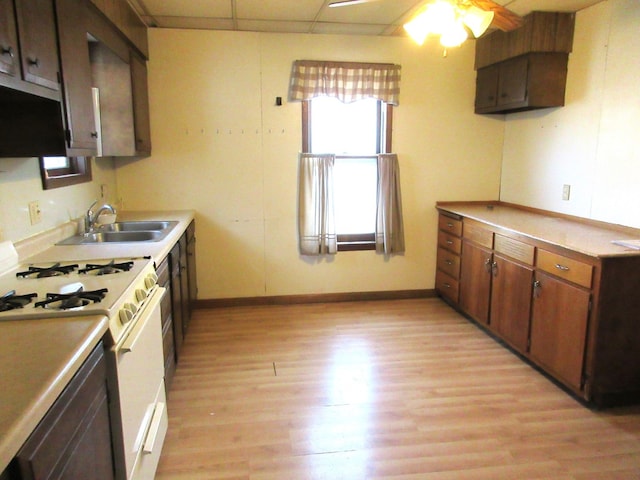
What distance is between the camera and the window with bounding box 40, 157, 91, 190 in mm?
2545

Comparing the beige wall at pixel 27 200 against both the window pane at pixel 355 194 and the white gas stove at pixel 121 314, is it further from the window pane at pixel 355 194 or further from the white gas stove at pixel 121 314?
the window pane at pixel 355 194

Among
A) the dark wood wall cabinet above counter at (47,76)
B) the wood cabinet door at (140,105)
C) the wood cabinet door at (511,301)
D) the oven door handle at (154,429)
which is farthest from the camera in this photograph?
the wood cabinet door at (140,105)

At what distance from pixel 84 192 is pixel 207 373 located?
5.06ft

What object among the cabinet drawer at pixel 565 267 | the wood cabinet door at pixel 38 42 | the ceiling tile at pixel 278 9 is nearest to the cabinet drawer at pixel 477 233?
the cabinet drawer at pixel 565 267

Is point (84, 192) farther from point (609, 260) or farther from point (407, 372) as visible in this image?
point (609, 260)

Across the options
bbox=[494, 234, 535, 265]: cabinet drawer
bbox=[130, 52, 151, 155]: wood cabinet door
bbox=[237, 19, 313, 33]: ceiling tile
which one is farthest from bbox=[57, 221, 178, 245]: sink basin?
bbox=[494, 234, 535, 265]: cabinet drawer

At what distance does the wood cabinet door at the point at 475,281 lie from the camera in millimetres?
3568

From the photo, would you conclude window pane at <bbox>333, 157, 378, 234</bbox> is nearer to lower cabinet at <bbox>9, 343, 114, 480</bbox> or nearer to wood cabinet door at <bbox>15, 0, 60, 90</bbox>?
wood cabinet door at <bbox>15, 0, 60, 90</bbox>

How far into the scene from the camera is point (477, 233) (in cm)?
369

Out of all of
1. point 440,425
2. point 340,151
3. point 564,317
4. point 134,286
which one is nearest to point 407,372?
point 440,425

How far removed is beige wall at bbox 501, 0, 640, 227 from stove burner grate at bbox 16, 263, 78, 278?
11.0ft

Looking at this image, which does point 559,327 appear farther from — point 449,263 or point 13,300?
point 13,300

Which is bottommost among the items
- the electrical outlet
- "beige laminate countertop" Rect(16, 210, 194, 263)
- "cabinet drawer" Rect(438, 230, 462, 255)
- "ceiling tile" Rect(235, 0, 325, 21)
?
"cabinet drawer" Rect(438, 230, 462, 255)

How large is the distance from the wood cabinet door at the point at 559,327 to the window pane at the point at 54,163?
313cm
